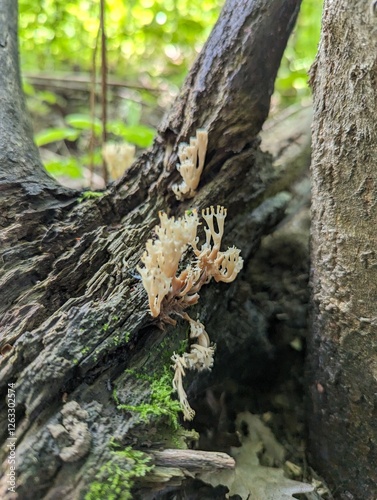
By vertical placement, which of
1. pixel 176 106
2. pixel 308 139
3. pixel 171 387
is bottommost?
pixel 171 387

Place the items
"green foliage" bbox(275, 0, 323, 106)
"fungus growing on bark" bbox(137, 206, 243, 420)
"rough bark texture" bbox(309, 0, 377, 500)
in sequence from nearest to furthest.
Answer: "rough bark texture" bbox(309, 0, 377, 500) → "fungus growing on bark" bbox(137, 206, 243, 420) → "green foliage" bbox(275, 0, 323, 106)

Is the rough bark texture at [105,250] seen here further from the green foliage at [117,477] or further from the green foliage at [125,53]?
the green foliage at [125,53]

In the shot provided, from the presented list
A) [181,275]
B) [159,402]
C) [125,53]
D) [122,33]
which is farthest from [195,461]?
[125,53]

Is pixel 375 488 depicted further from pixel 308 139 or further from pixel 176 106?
pixel 308 139

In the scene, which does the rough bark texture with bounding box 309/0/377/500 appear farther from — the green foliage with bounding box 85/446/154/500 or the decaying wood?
the green foliage with bounding box 85/446/154/500

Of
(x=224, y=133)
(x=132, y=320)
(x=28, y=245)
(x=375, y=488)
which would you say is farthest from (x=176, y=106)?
(x=375, y=488)

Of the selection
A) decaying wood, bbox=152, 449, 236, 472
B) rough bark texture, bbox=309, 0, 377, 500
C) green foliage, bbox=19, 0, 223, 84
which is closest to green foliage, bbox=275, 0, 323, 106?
green foliage, bbox=19, 0, 223, 84
